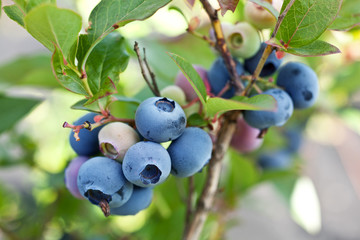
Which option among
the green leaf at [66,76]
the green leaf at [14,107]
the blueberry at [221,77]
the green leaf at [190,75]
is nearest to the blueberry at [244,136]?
the blueberry at [221,77]

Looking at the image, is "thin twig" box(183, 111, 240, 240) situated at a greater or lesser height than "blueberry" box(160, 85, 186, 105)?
lesser

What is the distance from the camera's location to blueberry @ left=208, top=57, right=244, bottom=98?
1.94 feet

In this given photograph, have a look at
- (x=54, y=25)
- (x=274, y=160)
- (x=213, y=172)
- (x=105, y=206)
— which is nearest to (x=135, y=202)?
(x=105, y=206)

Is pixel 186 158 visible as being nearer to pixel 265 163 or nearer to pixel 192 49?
pixel 192 49

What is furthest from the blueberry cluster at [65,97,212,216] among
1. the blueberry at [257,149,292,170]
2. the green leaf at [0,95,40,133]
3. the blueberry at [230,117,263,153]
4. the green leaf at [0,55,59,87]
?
the blueberry at [257,149,292,170]

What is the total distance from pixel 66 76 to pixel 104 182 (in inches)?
6.0

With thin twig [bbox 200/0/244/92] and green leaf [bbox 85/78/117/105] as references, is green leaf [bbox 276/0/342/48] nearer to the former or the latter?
thin twig [bbox 200/0/244/92]

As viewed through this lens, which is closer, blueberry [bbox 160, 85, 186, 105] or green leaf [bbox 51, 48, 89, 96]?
green leaf [bbox 51, 48, 89, 96]

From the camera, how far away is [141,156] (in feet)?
1.46

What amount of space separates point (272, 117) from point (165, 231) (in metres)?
0.52

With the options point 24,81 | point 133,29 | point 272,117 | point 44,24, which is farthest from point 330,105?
point 44,24

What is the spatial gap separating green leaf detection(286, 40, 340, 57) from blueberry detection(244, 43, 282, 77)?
0.09 metres

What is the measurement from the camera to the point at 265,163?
4.66 ft

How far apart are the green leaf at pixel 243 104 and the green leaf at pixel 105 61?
0.14 meters
